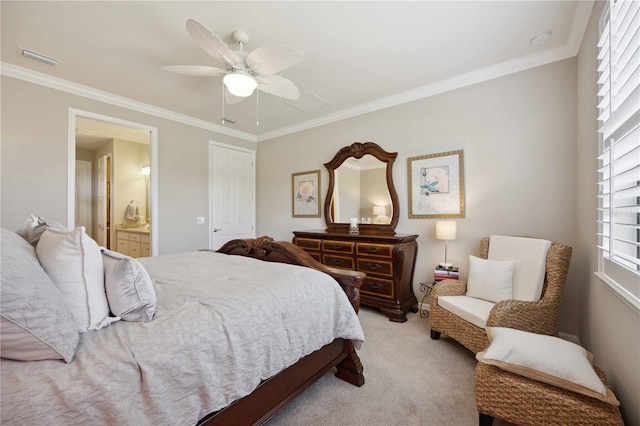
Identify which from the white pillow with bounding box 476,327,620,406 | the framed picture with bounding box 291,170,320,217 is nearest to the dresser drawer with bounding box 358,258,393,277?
the framed picture with bounding box 291,170,320,217

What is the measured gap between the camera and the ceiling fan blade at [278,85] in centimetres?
222

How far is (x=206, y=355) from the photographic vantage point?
1041mm

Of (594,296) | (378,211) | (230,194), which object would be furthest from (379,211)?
(230,194)

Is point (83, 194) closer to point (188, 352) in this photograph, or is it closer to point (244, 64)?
point (244, 64)

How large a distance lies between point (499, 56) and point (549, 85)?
547 millimetres

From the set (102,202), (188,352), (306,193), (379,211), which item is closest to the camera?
(188,352)

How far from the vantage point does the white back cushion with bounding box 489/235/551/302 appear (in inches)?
85.7

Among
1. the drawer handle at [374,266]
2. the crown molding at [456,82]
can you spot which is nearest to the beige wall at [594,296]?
the crown molding at [456,82]

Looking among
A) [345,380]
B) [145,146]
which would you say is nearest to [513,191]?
[345,380]

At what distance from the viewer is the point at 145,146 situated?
18.2 ft

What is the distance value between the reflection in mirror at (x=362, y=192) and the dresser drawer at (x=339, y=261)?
0.63 m

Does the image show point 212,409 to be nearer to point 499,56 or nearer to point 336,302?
point 336,302

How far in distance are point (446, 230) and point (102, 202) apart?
647 cm

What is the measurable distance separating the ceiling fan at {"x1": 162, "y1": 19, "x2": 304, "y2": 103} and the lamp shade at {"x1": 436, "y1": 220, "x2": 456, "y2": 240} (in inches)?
81.2
